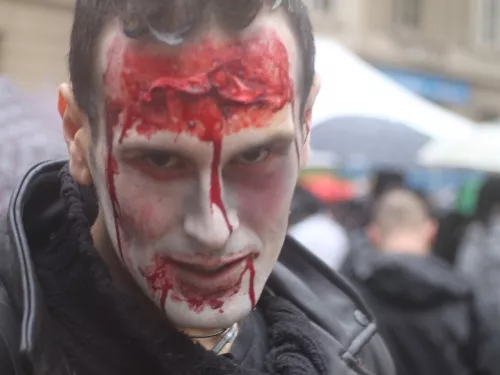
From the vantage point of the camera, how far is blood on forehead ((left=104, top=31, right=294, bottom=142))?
4.40 feet

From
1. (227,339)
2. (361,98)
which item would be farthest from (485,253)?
(227,339)

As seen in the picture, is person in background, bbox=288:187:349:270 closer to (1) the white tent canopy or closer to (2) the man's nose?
(1) the white tent canopy

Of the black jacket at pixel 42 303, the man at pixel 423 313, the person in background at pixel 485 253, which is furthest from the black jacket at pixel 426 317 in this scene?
the black jacket at pixel 42 303

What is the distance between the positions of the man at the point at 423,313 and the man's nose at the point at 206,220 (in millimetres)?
1888

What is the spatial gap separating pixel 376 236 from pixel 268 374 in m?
2.46

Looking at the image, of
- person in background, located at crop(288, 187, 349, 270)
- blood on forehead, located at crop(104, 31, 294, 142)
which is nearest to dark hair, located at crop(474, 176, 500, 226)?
person in background, located at crop(288, 187, 349, 270)

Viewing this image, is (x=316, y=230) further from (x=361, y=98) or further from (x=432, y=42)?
(x=432, y=42)

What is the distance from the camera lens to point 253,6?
136 centimetres

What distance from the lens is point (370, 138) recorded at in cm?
586

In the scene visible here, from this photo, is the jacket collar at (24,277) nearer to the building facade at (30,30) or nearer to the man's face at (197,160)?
the man's face at (197,160)

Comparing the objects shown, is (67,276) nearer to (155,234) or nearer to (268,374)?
(155,234)

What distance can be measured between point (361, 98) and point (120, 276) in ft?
15.7

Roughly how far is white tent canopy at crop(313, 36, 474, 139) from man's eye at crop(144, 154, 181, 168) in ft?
15.1

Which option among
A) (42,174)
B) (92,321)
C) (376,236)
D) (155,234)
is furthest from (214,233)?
(376,236)
